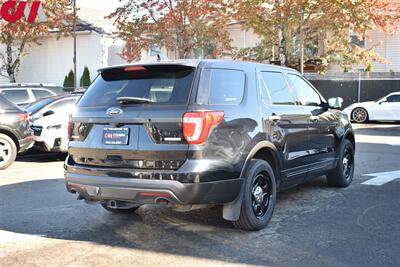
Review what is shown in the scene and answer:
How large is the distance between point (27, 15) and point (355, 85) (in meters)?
16.2

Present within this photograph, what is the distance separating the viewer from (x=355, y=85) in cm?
2559

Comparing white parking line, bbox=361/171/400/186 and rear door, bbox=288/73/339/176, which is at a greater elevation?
rear door, bbox=288/73/339/176

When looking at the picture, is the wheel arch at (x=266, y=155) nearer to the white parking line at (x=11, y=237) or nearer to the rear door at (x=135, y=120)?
the rear door at (x=135, y=120)

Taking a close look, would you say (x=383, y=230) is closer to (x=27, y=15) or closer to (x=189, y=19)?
(x=189, y=19)

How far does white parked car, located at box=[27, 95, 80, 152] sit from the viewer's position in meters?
11.2

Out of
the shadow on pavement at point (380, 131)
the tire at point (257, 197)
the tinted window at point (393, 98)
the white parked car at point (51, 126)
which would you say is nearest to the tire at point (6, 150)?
the white parked car at point (51, 126)

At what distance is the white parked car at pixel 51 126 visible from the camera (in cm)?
1120

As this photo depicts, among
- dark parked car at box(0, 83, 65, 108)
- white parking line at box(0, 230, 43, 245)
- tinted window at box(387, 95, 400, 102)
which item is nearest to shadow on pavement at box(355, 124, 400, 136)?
tinted window at box(387, 95, 400, 102)

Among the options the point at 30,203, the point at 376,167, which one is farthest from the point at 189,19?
the point at 30,203

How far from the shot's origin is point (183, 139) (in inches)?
197

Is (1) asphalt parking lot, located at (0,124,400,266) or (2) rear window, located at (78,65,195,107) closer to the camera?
(1) asphalt parking lot, located at (0,124,400,266)

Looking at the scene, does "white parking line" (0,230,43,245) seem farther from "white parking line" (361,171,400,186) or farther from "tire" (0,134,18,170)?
"white parking line" (361,171,400,186)

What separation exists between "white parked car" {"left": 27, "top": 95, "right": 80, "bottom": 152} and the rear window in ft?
18.5

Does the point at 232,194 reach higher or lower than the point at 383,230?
higher
